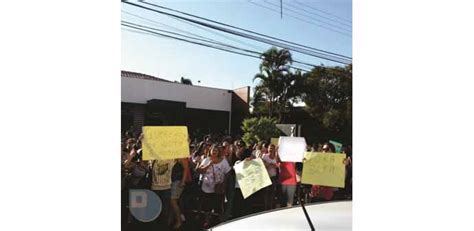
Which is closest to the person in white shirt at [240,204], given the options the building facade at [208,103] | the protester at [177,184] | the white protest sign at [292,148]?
the protester at [177,184]

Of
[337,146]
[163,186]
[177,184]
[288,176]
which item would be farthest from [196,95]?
[337,146]

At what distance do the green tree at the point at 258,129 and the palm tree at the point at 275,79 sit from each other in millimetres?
515

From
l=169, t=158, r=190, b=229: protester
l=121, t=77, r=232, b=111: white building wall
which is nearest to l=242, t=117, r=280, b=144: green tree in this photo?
l=121, t=77, r=232, b=111: white building wall

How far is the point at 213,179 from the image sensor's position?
9.11ft

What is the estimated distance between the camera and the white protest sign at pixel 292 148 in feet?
4.66

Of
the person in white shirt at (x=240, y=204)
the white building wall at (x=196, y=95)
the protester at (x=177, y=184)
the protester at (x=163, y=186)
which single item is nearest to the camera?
the protester at (x=163, y=186)

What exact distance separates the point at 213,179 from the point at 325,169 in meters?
1.52

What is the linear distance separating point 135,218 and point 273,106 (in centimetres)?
330

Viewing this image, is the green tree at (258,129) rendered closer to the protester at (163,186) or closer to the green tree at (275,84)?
the green tree at (275,84)

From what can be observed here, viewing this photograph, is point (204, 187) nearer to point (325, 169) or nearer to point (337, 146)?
point (337, 146)

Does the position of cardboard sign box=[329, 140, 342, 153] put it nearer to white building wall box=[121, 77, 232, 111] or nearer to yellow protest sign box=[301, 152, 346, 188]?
yellow protest sign box=[301, 152, 346, 188]

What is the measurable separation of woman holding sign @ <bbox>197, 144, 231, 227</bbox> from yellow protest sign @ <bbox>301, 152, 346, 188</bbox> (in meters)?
1.41

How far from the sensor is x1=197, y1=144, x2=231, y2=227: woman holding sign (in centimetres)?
277
